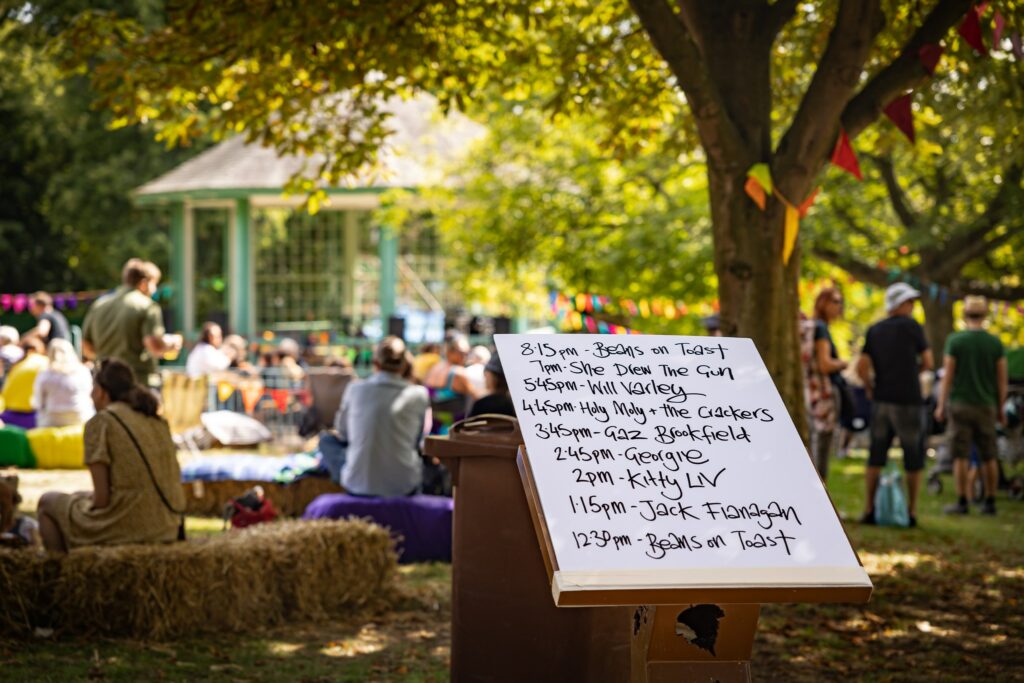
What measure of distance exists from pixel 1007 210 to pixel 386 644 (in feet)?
44.0

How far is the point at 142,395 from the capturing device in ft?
22.9

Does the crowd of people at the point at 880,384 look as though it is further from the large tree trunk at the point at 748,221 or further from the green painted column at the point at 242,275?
the green painted column at the point at 242,275

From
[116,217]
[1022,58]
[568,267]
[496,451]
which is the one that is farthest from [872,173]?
[116,217]

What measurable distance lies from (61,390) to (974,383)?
891 centimetres

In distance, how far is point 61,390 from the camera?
13352mm

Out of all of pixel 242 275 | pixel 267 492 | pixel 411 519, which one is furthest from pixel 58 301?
pixel 411 519

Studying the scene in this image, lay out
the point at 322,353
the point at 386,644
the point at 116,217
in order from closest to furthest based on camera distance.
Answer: the point at 386,644
the point at 322,353
the point at 116,217

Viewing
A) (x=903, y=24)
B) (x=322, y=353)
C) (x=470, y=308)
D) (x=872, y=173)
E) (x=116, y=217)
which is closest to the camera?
(x=903, y=24)

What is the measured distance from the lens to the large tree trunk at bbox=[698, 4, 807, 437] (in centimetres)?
743

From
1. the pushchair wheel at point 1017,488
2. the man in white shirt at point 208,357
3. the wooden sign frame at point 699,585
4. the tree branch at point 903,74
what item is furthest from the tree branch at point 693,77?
the man in white shirt at point 208,357

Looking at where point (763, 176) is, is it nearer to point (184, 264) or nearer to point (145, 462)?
point (145, 462)

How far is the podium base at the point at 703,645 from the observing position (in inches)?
170

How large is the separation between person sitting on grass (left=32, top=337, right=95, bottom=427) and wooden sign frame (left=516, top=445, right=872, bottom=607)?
10.5 metres

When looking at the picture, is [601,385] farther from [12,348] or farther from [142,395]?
[12,348]
